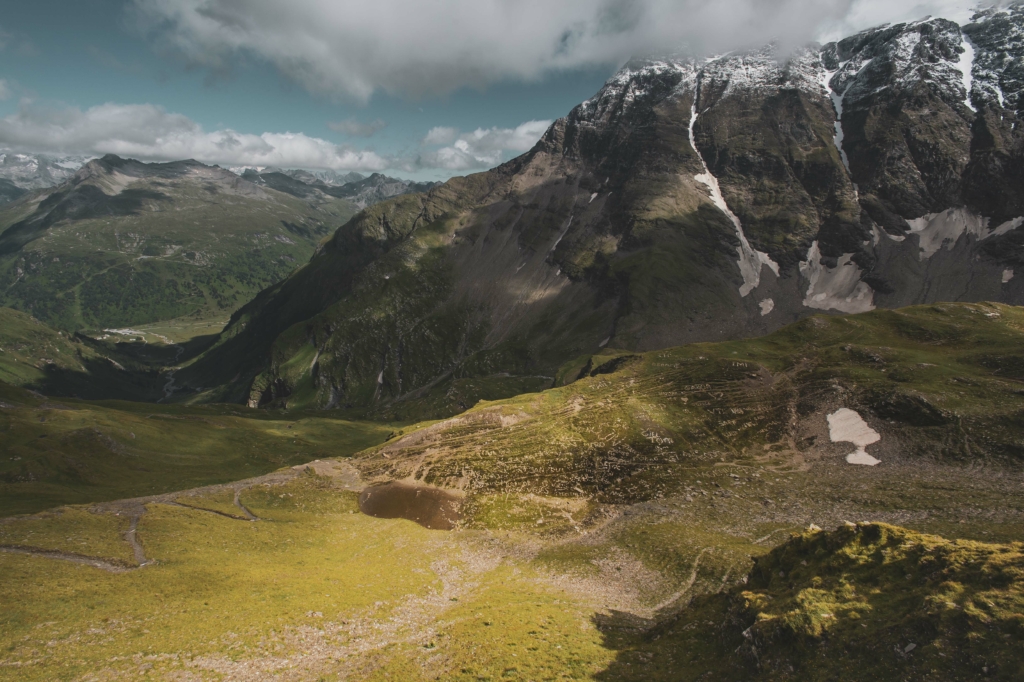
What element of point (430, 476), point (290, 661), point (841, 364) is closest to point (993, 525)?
point (841, 364)

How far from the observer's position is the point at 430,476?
297 feet

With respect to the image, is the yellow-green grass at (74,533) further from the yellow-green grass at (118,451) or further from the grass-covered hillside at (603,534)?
the yellow-green grass at (118,451)

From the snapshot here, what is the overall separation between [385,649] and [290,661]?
22.1ft

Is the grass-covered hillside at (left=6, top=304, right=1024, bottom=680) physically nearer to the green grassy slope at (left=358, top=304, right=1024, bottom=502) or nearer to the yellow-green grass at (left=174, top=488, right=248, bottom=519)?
the green grassy slope at (left=358, top=304, right=1024, bottom=502)

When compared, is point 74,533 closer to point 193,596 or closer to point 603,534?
point 193,596

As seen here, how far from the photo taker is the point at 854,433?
80.0m

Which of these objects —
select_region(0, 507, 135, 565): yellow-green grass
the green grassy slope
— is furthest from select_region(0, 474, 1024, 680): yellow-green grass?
the green grassy slope

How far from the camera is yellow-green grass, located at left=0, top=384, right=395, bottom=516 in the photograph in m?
92.4

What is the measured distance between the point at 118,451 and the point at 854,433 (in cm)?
15805

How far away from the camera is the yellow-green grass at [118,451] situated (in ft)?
303

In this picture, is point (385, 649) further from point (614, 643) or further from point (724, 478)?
point (724, 478)

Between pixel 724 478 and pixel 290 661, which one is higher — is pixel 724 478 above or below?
above

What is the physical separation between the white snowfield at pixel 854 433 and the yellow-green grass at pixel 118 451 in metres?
125

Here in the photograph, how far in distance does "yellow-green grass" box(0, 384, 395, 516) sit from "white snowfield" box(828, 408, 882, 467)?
125132 millimetres
